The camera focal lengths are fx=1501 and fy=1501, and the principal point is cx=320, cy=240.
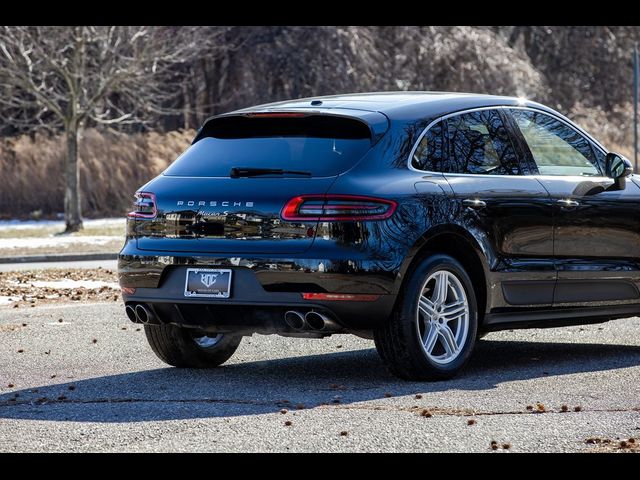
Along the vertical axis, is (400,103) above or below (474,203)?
above

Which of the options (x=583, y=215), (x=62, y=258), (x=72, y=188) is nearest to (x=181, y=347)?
(x=583, y=215)

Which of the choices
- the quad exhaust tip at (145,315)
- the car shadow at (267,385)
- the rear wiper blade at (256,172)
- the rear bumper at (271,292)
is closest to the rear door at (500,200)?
the car shadow at (267,385)

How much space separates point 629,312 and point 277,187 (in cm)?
312

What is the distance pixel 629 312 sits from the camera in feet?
34.6

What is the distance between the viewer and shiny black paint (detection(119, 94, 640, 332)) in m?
8.59

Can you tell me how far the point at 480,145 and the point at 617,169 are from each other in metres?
1.24

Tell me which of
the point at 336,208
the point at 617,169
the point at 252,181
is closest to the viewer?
the point at 336,208

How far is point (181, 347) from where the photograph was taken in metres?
9.75

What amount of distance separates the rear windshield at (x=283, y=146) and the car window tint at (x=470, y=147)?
1.53 ft

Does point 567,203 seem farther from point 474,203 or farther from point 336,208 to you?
point 336,208

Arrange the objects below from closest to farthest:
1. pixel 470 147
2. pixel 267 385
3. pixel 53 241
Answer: pixel 267 385, pixel 470 147, pixel 53 241
